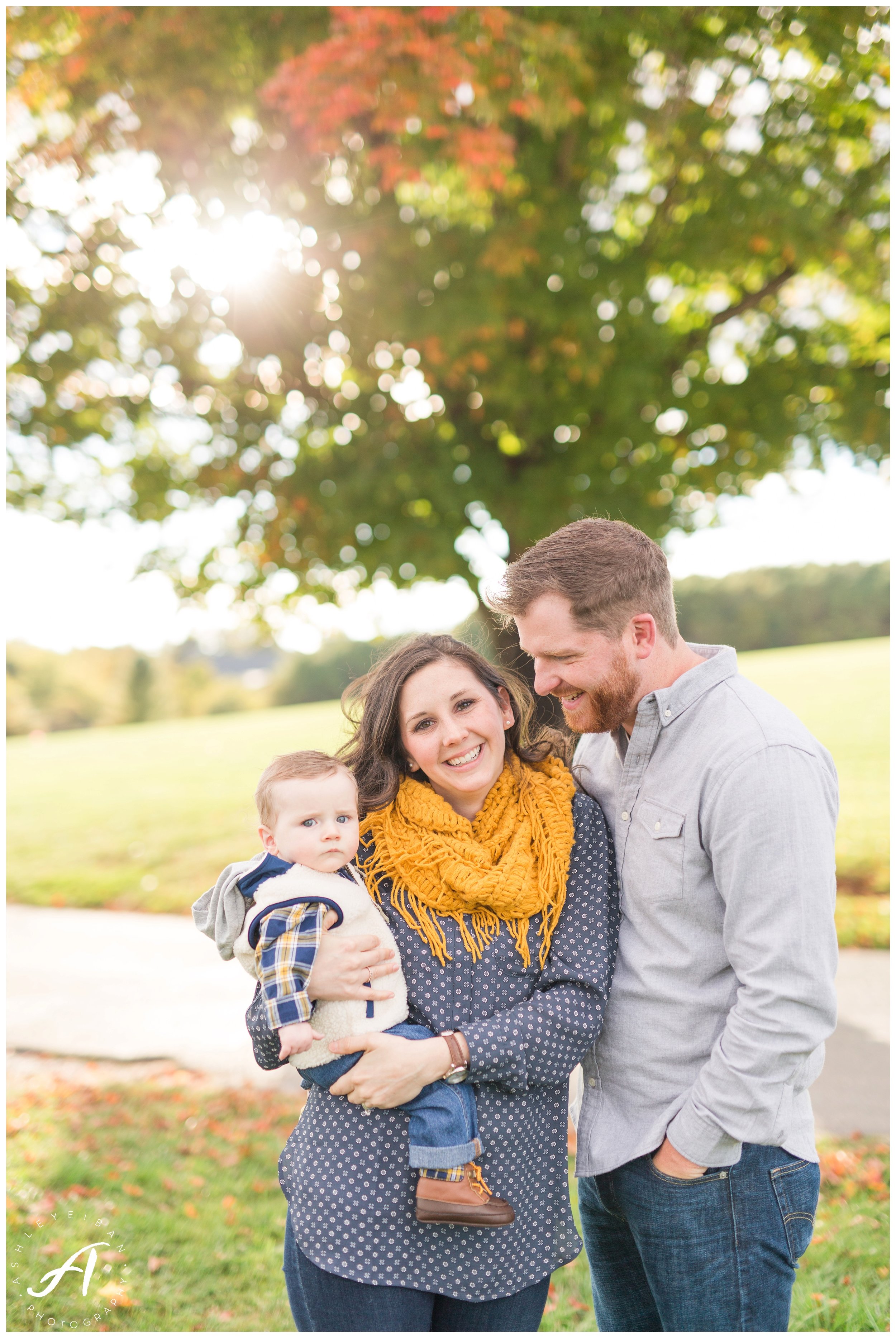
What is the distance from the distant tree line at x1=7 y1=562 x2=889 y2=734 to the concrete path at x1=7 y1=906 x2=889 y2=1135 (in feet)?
62.6

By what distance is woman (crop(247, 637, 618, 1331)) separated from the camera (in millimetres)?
1973

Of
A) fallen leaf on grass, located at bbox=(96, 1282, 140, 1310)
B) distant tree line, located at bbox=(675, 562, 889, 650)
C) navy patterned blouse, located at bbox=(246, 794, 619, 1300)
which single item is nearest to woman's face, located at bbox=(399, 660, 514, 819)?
navy patterned blouse, located at bbox=(246, 794, 619, 1300)

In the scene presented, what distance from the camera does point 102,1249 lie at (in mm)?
3773

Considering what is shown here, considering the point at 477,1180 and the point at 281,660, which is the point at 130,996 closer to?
the point at 477,1180

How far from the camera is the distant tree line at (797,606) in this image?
2877 cm

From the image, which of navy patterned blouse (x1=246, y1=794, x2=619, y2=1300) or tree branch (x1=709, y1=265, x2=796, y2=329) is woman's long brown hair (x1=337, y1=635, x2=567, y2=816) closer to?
navy patterned blouse (x1=246, y1=794, x2=619, y2=1300)

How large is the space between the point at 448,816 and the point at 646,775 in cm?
49

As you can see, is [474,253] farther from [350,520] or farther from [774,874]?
[774,874]

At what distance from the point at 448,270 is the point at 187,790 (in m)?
12.2

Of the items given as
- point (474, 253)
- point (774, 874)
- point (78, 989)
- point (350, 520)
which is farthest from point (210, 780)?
point (774, 874)

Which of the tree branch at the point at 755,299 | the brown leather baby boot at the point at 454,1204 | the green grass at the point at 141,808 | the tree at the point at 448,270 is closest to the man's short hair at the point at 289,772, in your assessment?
the green grass at the point at 141,808

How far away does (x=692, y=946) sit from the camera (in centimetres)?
208

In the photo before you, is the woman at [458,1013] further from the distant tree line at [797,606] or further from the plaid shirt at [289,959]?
the distant tree line at [797,606]

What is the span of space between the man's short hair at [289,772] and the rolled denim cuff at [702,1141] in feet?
3.48
